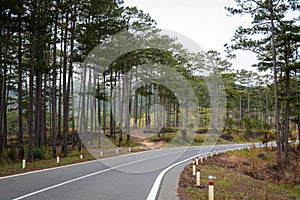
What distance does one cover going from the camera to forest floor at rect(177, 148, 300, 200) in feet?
34.0

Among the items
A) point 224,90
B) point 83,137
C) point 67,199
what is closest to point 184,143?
point 224,90

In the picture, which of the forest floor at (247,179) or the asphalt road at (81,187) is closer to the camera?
the asphalt road at (81,187)

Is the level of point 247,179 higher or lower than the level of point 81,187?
lower

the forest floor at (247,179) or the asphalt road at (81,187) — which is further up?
the asphalt road at (81,187)

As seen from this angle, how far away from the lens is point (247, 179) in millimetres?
15562

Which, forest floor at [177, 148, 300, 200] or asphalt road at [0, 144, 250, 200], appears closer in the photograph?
asphalt road at [0, 144, 250, 200]

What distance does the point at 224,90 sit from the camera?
153 feet

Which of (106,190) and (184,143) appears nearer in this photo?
(106,190)

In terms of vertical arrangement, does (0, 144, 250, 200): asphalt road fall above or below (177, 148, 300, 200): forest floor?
above

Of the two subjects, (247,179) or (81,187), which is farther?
(247,179)

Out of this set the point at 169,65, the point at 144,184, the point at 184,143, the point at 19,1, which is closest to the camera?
the point at 144,184

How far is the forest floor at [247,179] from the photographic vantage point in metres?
10.4

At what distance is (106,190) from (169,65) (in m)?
31.6

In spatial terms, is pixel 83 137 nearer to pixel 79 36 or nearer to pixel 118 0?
pixel 79 36
